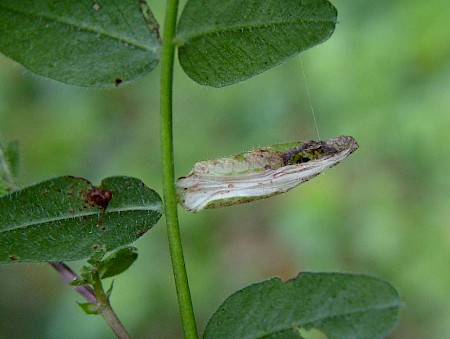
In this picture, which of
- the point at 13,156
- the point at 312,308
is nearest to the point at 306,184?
the point at 13,156

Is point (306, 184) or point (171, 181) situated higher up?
point (171, 181)

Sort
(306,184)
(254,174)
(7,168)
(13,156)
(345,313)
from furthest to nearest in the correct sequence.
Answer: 1. (306,184)
2. (13,156)
3. (7,168)
4. (254,174)
5. (345,313)

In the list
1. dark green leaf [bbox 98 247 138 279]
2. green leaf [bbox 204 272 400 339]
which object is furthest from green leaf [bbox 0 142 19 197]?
green leaf [bbox 204 272 400 339]

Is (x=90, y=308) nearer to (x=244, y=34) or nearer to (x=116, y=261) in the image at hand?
(x=116, y=261)

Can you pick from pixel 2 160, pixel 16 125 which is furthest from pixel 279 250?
pixel 2 160

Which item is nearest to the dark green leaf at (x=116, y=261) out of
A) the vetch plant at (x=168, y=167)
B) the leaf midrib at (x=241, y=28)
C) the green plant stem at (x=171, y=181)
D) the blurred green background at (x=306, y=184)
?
the vetch plant at (x=168, y=167)

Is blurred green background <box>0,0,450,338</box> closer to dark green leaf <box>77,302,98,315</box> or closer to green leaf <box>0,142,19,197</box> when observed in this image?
green leaf <box>0,142,19,197</box>

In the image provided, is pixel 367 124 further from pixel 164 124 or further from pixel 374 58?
pixel 164 124
